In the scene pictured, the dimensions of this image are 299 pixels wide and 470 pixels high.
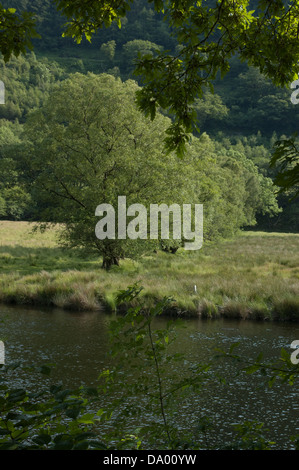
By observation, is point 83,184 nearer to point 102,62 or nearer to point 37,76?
point 37,76

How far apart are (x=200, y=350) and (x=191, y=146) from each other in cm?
2457

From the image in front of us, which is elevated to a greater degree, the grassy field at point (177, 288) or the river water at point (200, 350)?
the grassy field at point (177, 288)

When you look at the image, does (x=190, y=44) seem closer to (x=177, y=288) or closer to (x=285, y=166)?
(x=285, y=166)

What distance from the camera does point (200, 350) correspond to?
1203cm

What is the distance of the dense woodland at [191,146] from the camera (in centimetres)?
2677

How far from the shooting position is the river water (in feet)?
27.2

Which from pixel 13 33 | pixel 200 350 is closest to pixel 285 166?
pixel 13 33

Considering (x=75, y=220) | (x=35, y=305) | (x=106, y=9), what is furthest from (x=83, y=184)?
(x=106, y=9)

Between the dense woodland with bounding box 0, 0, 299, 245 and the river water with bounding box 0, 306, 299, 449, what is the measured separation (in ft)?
13.5

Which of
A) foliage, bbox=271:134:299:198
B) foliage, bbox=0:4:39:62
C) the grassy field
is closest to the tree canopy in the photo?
foliage, bbox=0:4:39:62

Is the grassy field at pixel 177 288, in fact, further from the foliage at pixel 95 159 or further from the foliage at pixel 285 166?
the foliage at pixel 285 166

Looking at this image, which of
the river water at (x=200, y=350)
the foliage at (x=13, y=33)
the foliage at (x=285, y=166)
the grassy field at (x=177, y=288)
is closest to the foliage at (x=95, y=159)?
the grassy field at (x=177, y=288)

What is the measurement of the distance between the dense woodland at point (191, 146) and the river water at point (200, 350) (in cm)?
412

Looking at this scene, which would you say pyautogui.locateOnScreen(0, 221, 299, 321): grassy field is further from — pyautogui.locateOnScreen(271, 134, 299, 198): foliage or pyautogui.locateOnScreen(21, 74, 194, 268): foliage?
pyautogui.locateOnScreen(271, 134, 299, 198): foliage
